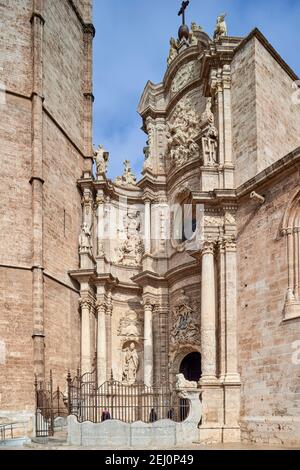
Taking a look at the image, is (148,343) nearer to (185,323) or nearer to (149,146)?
(185,323)

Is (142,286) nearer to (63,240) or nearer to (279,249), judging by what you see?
(63,240)

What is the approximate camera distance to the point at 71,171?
23125mm

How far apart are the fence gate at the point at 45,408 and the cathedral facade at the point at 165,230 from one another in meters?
0.36

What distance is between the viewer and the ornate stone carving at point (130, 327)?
22.6 metres

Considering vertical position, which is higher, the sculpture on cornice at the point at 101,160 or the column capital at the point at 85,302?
the sculpture on cornice at the point at 101,160

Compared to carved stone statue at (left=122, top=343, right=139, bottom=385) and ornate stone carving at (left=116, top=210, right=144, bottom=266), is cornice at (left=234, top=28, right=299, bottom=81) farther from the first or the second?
carved stone statue at (left=122, top=343, right=139, bottom=385)

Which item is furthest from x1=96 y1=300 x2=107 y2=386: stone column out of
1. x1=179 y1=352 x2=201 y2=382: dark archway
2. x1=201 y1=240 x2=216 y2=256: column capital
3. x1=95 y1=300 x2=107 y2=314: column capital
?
x1=201 y1=240 x2=216 y2=256: column capital

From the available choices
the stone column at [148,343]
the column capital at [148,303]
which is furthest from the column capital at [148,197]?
the stone column at [148,343]

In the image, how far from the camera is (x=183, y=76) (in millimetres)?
22906

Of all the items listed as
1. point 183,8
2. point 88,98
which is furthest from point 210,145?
point 183,8

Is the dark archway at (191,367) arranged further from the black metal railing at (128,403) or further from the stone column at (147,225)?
the stone column at (147,225)

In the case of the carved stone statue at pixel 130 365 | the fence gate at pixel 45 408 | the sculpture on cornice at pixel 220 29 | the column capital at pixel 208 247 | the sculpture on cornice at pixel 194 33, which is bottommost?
the fence gate at pixel 45 408
